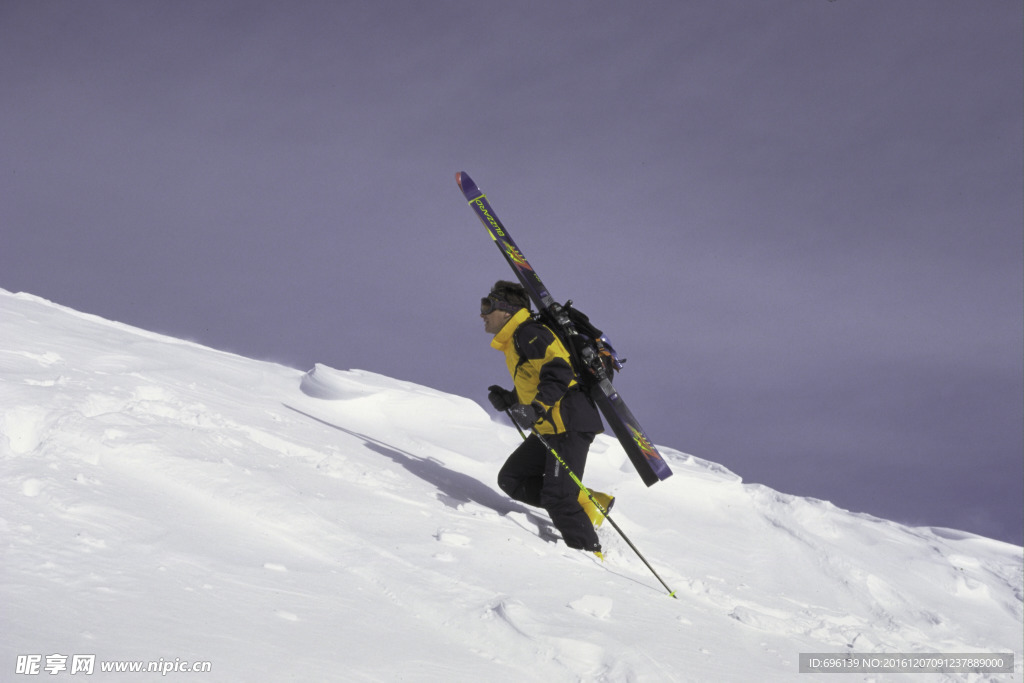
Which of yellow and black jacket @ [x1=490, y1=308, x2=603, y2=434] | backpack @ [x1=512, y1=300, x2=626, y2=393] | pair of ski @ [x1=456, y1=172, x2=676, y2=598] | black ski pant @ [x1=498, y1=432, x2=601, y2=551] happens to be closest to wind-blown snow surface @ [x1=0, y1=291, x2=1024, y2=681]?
black ski pant @ [x1=498, y1=432, x2=601, y2=551]

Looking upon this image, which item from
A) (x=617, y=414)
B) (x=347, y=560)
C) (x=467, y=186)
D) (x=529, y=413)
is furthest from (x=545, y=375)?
(x=467, y=186)

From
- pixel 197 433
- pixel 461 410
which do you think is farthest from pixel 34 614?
pixel 461 410

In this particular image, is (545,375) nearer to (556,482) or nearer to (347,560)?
(556,482)

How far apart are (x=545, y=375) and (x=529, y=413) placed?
0.98 feet

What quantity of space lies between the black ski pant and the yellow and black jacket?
134 mm

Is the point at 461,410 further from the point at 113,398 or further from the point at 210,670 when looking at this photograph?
the point at 210,670

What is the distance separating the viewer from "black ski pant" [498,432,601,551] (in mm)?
5309

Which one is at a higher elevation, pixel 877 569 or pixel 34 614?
pixel 877 569

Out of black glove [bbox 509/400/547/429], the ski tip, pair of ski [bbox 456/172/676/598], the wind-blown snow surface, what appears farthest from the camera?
the ski tip

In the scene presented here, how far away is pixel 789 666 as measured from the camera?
403cm

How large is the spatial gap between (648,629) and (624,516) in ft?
10.3

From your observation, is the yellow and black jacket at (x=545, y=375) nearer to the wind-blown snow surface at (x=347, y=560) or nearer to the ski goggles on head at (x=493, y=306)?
the ski goggles on head at (x=493, y=306)

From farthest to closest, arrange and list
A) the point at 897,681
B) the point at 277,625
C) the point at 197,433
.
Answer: the point at 197,433 < the point at 897,681 < the point at 277,625

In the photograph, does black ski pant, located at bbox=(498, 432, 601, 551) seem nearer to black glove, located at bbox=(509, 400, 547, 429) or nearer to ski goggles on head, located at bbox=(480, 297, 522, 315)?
black glove, located at bbox=(509, 400, 547, 429)
